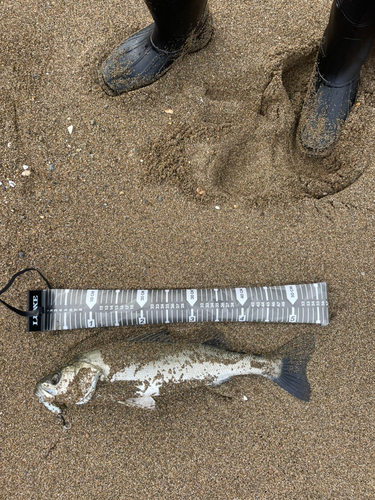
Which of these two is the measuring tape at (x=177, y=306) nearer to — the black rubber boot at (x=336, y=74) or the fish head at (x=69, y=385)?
the fish head at (x=69, y=385)

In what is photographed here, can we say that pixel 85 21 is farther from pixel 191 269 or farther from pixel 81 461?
pixel 81 461

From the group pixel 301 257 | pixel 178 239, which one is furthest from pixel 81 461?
pixel 301 257

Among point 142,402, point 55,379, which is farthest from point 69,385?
point 142,402

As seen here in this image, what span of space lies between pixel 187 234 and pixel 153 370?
102cm

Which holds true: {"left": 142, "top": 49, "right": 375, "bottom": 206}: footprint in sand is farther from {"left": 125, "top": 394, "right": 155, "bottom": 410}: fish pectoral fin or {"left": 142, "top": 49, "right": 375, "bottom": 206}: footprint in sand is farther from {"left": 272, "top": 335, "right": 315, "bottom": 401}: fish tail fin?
{"left": 125, "top": 394, "right": 155, "bottom": 410}: fish pectoral fin

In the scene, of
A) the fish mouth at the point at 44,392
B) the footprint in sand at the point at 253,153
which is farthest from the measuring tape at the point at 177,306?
the footprint in sand at the point at 253,153

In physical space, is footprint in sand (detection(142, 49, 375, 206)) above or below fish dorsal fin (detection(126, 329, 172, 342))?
above

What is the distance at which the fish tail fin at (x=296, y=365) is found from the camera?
8.10 ft

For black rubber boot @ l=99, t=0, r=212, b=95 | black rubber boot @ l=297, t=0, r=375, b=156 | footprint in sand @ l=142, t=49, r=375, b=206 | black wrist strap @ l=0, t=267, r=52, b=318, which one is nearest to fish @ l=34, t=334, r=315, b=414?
black wrist strap @ l=0, t=267, r=52, b=318

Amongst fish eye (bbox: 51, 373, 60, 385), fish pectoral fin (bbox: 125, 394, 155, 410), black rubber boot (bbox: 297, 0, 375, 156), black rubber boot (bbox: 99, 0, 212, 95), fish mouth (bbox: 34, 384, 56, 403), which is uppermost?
black rubber boot (bbox: 99, 0, 212, 95)

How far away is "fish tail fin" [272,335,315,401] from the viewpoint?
97.2 inches

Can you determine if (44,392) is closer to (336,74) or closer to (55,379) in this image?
(55,379)

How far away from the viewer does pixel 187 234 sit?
101 inches

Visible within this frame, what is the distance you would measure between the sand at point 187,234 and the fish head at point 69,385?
12 centimetres
